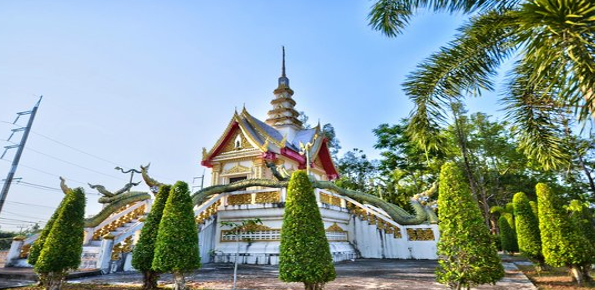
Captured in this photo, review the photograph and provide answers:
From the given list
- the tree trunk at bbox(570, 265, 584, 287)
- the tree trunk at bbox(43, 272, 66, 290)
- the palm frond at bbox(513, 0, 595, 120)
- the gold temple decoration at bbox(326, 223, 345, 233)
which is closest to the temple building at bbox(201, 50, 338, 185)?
the gold temple decoration at bbox(326, 223, 345, 233)

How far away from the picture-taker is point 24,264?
30.8 ft

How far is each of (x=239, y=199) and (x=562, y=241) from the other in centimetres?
933

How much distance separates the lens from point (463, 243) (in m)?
4.05

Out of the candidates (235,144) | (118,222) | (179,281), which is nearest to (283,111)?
(235,144)

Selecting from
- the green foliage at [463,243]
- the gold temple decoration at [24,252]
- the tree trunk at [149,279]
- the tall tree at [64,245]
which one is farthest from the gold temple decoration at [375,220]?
the gold temple decoration at [24,252]

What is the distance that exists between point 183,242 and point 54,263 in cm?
220

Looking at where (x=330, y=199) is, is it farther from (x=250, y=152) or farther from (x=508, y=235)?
(x=508, y=235)

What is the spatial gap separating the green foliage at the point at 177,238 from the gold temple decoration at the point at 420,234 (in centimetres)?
882

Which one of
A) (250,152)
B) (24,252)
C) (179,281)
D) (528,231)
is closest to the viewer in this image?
(179,281)

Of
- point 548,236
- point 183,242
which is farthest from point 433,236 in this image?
point 183,242

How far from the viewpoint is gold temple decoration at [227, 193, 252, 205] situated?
37.9 ft

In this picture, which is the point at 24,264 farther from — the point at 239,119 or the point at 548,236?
the point at 548,236

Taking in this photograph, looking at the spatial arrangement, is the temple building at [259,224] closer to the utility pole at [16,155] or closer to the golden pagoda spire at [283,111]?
the utility pole at [16,155]

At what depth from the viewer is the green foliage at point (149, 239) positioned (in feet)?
18.6
